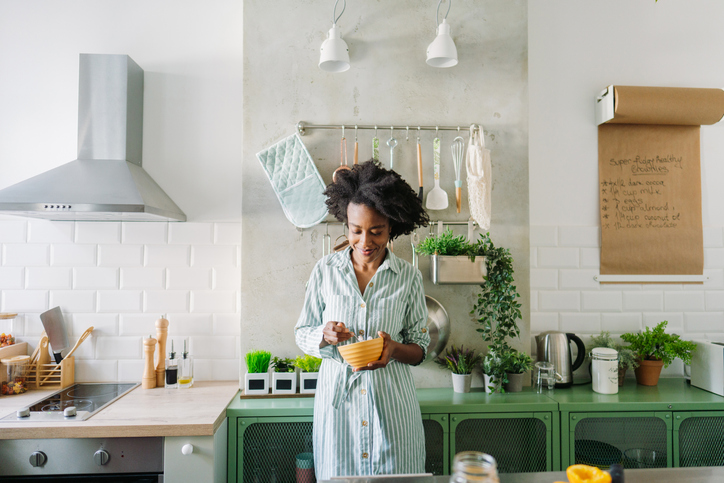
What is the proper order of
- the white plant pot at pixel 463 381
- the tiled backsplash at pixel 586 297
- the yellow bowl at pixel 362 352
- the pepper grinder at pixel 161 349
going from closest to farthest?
the yellow bowl at pixel 362 352, the white plant pot at pixel 463 381, the pepper grinder at pixel 161 349, the tiled backsplash at pixel 586 297

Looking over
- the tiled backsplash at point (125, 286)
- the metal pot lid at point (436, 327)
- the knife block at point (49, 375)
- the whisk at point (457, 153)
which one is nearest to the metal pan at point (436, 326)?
the metal pot lid at point (436, 327)

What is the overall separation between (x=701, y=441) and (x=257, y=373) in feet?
6.71

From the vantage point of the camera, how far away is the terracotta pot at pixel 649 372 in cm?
240

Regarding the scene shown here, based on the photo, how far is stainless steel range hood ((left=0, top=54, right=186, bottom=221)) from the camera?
6.63 ft

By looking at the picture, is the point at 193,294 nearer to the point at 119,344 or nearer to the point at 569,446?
the point at 119,344

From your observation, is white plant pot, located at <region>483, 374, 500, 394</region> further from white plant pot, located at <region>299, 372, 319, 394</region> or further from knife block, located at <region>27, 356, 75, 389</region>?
knife block, located at <region>27, 356, 75, 389</region>

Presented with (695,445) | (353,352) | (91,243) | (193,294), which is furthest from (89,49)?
(695,445)

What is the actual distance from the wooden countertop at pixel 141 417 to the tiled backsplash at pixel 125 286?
30 centimetres

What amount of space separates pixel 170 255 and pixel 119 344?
529 mm

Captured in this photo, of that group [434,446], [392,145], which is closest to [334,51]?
[392,145]

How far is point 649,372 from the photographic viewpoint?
2.41 metres

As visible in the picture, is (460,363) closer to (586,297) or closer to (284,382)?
(284,382)

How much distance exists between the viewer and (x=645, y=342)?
2.45 metres

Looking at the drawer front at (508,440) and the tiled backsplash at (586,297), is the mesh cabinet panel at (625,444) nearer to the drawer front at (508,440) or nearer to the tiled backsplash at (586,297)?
the drawer front at (508,440)
